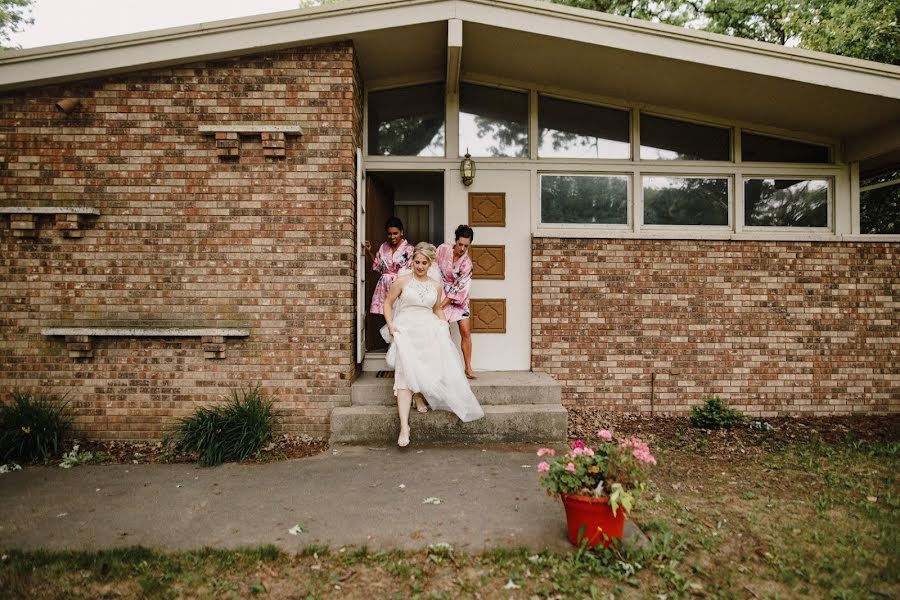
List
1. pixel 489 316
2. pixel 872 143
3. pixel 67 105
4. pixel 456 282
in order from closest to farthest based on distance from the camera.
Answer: pixel 67 105 < pixel 456 282 < pixel 872 143 < pixel 489 316

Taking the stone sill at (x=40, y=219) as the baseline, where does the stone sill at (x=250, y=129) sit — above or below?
above

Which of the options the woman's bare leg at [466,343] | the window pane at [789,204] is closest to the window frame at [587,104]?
the window pane at [789,204]

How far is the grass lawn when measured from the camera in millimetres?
2797

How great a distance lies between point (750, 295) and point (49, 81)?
25.5ft

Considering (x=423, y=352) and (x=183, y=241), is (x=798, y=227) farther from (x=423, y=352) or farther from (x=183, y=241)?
(x=183, y=241)

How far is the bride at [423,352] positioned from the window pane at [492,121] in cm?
198

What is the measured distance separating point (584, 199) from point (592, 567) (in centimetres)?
448

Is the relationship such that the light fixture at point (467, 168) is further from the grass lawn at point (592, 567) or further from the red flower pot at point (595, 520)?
the red flower pot at point (595, 520)

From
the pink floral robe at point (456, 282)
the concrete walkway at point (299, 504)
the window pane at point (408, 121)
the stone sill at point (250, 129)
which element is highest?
the window pane at point (408, 121)

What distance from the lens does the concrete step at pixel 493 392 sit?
210 inches

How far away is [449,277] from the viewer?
5793 millimetres

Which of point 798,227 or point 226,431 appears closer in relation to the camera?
point 226,431

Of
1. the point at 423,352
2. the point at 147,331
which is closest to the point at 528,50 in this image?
the point at 423,352

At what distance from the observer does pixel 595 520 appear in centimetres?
306
